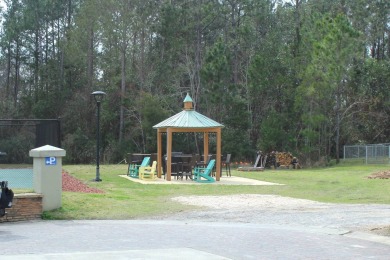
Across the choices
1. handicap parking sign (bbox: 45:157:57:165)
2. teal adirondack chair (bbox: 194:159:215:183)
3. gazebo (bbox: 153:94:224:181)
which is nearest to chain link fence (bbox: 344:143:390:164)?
gazebo (bbox: 153:94:224:181)

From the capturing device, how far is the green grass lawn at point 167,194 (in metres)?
16.2

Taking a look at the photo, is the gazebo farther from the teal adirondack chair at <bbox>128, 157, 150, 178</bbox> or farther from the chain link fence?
the chain link fence

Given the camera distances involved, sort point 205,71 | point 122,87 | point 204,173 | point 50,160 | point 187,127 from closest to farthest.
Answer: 1. point 50,160
2. point 204,173
3. point 187,127
4. point 205,71
5. point 122,87

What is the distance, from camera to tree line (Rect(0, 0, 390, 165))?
1853 inches

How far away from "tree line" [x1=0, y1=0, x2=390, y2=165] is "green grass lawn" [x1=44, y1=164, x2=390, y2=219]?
48.7 feet

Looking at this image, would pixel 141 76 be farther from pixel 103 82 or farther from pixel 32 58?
pixel 32 58

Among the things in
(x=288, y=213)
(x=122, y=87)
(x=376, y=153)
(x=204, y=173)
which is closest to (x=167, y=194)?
(x=288, y=213)

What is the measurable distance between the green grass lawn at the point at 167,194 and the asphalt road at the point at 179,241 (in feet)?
4.51

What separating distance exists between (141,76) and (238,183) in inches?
1001

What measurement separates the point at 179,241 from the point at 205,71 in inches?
1397

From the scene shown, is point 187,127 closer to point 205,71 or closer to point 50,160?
point 50,160

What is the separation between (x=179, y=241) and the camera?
38.5ft

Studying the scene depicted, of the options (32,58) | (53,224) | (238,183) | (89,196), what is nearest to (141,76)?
(32,58)

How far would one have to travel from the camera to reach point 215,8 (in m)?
55.2
